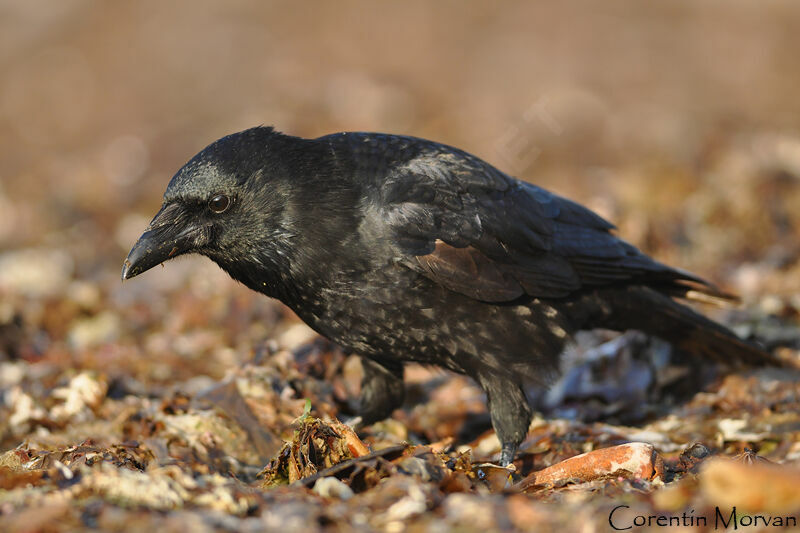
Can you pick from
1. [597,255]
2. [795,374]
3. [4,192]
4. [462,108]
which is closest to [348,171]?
[597,255]

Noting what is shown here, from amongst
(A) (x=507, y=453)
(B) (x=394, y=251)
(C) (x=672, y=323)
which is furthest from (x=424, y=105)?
(A) (x=507, y=453)

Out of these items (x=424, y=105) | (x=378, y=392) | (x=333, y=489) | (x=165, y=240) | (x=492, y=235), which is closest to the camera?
(x=333, y=489)

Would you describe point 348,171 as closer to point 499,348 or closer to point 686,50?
point 499,348

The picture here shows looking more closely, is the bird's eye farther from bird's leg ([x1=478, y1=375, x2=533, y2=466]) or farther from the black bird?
bird's leg ([x1=478, y1=375, x2=533, y2=466])

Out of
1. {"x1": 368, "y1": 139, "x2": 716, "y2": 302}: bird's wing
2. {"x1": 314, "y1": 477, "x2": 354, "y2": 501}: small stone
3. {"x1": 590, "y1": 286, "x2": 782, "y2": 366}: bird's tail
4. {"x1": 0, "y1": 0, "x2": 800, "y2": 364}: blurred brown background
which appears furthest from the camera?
{"x1": 0, "y1": 0, "x2": 800, "y2": 364}: blurred brown background

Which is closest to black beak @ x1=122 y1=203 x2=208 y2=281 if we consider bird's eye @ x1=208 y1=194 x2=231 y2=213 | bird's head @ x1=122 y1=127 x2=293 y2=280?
bird's head @ x1=122 y1=127 x2=293 y2=280

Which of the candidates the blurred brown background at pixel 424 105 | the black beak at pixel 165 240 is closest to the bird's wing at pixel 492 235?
the black beak at pixel 165 240

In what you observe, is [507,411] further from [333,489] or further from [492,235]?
[333,489]
